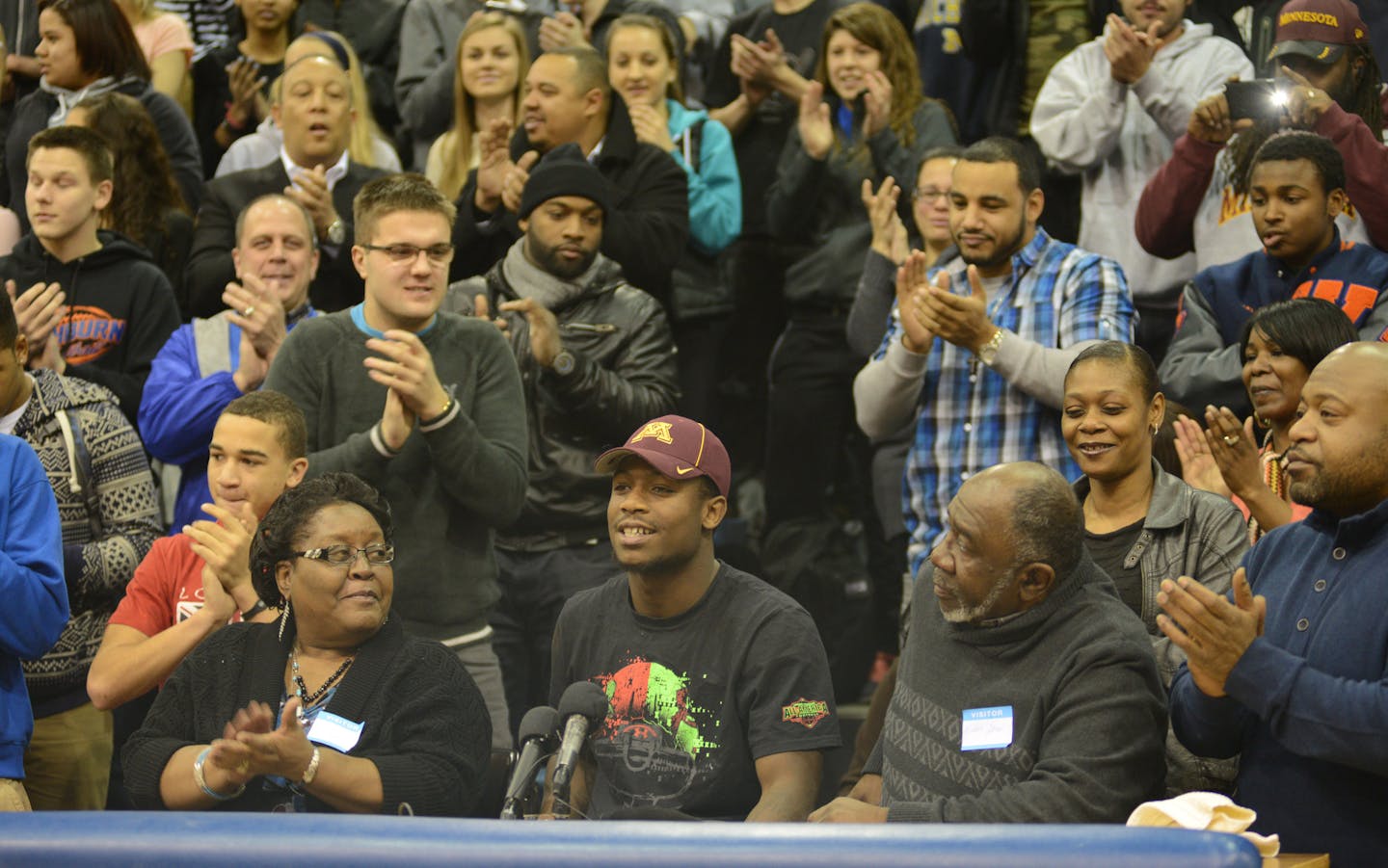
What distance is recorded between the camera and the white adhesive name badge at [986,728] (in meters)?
3.32

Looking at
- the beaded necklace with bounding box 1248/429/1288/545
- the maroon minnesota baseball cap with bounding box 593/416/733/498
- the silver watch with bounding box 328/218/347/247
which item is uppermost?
the silver watch with bounding box 328/218/347/247

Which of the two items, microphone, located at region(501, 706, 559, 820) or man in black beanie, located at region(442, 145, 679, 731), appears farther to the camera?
man in black beanie, located at region(442, 145, 679, 731)

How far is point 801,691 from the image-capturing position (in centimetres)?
369

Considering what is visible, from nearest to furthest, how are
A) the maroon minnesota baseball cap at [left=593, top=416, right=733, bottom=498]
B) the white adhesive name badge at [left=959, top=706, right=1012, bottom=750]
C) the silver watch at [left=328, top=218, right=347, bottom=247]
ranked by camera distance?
the white adhesive name badge at [left=959, top=706, right=1012, bottom=750]
the maroon minnesota baseball cap at [left=593, top=416, right=733, bottom=498]
the silver watch at [left=328, top=218, right=347, bottom=247]

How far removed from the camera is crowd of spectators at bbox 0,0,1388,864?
3400mm

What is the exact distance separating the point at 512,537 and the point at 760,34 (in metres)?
2.63

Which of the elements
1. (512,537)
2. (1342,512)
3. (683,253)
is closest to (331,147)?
(683,253)

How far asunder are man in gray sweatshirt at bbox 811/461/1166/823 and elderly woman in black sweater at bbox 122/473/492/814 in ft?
2.71

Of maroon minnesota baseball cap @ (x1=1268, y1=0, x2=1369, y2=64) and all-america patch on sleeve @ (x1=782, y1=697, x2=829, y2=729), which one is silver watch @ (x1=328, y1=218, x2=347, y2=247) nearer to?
all-america patch on sleeve @ (x1=782, y1=697, x2=829, y2=729)

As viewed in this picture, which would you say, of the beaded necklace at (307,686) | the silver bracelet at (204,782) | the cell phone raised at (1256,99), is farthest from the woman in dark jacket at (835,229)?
the silver bracelet at (204,782)

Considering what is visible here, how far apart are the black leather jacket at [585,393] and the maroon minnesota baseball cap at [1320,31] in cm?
202

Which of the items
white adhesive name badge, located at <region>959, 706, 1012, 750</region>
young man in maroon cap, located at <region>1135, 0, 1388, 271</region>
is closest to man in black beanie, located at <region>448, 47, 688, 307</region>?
young man in maroon cap, located at <region>1135, 0, 1388, 271</region>

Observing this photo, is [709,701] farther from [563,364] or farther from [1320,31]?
[1320,31]

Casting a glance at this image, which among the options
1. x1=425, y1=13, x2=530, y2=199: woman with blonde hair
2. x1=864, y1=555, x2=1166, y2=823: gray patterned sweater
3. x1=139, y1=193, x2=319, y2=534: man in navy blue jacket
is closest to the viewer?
x1=864, y1=555, x2=1166, y2=823: gray patterned sweater
